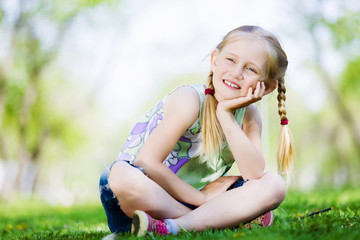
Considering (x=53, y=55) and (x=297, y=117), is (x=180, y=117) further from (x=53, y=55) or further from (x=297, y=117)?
(x=297, y=117)

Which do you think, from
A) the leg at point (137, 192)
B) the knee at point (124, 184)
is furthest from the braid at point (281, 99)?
the knee at point (124, 184)

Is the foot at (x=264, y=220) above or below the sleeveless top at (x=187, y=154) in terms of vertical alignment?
below

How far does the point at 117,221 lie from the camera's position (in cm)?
286

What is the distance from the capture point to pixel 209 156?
3098mm

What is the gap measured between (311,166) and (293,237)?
38.0 meters

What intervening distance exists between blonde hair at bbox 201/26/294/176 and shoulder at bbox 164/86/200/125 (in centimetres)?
10

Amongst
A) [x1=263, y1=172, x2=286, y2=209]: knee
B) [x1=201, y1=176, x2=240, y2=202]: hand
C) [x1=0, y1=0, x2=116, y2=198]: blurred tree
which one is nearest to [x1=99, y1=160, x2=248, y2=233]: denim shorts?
[x1=201, y1=176, x2=240, y2=202]: hand

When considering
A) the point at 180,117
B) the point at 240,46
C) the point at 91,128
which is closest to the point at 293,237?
the point at 180,117

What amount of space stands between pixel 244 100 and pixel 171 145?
Answer: 21.8 inches

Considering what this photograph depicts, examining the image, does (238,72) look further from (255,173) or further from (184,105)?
(255,173)

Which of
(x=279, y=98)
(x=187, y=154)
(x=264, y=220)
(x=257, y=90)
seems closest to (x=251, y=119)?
(x=279, y=98)

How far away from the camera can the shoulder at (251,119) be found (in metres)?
3.27

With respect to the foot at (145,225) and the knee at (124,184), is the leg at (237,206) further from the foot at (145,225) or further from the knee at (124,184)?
the knee at (124,184)

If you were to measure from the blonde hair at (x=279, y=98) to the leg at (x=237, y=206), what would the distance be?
47 centimetres
